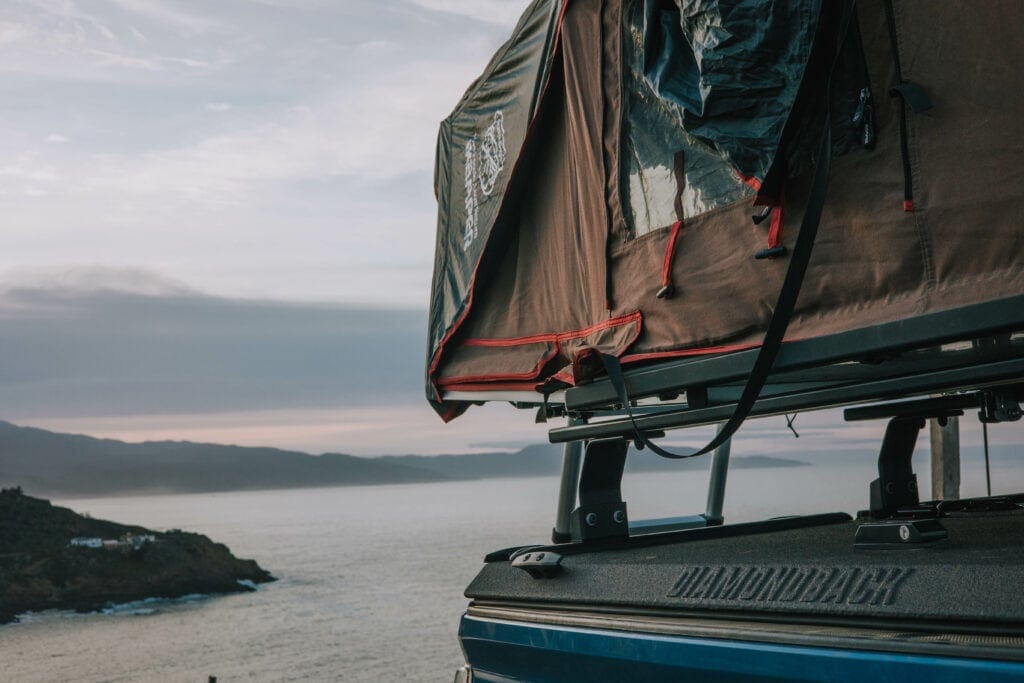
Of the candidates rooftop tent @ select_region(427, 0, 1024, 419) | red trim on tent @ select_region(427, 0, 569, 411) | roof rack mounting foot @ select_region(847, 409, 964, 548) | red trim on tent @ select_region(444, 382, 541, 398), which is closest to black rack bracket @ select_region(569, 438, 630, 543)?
rooftop tent @ select_region(427, 0, 1024, 419)

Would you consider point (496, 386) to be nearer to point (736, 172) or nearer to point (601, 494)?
point (601, 494)

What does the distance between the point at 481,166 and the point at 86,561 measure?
9768 centimetres

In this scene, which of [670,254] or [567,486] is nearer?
[670,254]

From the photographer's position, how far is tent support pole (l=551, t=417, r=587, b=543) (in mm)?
4379

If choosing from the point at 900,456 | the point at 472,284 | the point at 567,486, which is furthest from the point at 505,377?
the point at 900,456

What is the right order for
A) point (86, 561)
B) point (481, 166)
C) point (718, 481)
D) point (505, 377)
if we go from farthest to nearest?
point (86, 561), point (718, 481), point (481, 166), point (505, 377)

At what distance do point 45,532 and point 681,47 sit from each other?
10782 cm

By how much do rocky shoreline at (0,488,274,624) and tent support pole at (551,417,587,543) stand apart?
95786 mm

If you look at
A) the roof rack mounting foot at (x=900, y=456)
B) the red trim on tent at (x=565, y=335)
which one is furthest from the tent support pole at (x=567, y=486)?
the roof rack mounting foot at (x=900, y=456)

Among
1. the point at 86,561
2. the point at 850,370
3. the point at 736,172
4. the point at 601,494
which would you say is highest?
the point at 736,172

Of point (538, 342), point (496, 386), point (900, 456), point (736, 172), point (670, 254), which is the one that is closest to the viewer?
point (736, 172)

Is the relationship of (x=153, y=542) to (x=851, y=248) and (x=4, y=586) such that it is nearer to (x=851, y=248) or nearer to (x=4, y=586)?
(x=4, y=586)

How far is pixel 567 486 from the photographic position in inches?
181

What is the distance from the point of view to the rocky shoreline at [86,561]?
9156cm
